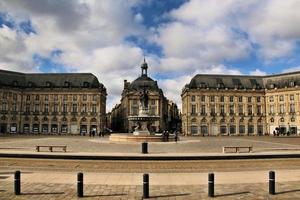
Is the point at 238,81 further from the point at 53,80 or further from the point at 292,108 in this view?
the point at 53,80

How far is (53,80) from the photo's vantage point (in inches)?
4606

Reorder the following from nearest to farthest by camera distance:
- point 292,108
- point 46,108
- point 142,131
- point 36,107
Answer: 1. point 142,131
2. point 292,108
3. point 36,107
4. point 46,108

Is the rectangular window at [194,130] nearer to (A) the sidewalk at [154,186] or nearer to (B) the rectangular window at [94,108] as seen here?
(B) the rectangular window at [94,108]

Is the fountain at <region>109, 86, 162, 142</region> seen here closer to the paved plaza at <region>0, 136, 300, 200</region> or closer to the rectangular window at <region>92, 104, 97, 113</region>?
the paved plaza at <region>0, 136, 300, 200</region>

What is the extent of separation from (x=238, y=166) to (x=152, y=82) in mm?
109410

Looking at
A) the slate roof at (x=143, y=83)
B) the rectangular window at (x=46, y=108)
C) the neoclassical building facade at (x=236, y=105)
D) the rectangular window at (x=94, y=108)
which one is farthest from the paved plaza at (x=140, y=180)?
the slate roof at (x=143, y=83)

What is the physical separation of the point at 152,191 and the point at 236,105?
350 feet

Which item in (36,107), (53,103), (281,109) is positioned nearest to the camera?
(281,109)

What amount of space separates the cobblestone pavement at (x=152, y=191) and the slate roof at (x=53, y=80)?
103 m

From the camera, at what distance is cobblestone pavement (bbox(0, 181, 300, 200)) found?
41.1ft

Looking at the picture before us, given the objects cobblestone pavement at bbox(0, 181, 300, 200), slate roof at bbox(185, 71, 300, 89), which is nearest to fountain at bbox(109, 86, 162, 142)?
cobblestone pavement at bbox(0, 181, 300, 200)

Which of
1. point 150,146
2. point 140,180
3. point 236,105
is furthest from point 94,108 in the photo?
point 140,180

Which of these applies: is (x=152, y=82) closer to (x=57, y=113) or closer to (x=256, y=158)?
(x=57, y=113)

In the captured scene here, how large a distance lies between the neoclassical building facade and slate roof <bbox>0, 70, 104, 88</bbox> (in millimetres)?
30981
